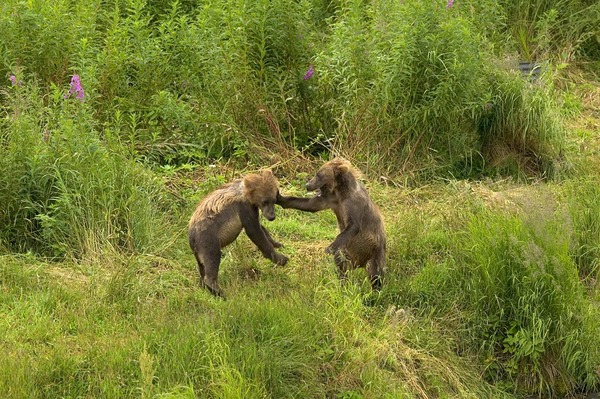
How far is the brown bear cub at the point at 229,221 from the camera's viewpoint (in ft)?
27.1

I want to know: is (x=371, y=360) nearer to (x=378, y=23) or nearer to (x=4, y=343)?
(x=4, y=343)

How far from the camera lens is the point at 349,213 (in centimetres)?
845

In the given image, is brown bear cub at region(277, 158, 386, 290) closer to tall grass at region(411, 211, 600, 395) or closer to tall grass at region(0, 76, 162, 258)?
tall grass at region(411, 211, 600, 395)

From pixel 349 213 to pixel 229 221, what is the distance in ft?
3.17

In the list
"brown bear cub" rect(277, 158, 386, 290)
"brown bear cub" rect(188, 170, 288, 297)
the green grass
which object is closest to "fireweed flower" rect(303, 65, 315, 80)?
the green grass

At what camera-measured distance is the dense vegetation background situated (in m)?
7.38

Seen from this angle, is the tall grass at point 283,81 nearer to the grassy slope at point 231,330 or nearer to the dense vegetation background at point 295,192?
the dense vegetation background at point 295,192

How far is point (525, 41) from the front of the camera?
14.5 meters

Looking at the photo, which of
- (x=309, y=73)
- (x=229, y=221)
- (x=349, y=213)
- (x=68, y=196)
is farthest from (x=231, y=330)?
(x=309, y=73)

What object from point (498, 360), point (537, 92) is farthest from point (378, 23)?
point (498, 360)

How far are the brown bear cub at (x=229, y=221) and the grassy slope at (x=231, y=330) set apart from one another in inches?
8.4

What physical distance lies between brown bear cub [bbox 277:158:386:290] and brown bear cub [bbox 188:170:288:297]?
0.62 ft

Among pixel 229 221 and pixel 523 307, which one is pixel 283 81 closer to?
pixel 229 221

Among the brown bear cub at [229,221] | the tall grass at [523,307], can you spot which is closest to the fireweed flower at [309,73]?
the brown bear cub at [229,221]
